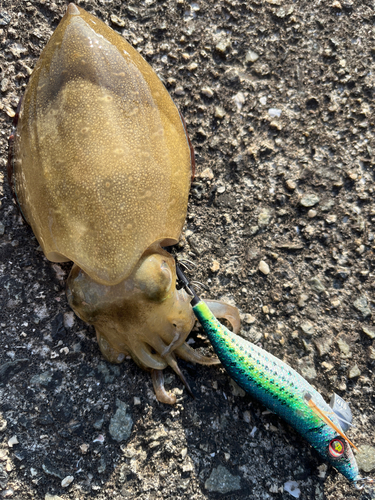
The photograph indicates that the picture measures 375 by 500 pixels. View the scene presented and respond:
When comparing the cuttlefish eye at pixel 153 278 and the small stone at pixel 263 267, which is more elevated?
the cuttlefish eye at pixel 153 278

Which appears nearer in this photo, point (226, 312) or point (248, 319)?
point (226, 312)

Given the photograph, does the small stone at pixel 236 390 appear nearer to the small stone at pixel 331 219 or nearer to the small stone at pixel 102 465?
the small stone at pixel 102 465

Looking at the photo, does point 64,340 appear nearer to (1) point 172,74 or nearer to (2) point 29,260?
(2) point 29,260

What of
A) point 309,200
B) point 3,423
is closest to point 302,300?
point 309,200

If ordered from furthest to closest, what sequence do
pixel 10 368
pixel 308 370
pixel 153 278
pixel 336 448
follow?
1. pixel 308 370
2. pixel 10 368
3. pixel 336 448
4. pixel 153 278

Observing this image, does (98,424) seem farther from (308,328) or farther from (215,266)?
(308,328)

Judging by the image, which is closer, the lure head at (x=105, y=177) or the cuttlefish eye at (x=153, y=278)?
the lure head at (x=105, y=177)

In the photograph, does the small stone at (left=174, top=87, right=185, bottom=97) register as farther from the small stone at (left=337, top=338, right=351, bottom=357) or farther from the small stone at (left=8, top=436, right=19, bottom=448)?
the small stone at (left=8, top=436, right=19, bottom=448)

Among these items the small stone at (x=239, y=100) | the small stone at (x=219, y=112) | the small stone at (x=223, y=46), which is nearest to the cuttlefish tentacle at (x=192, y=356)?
the small stone at (x=219, y=112)
